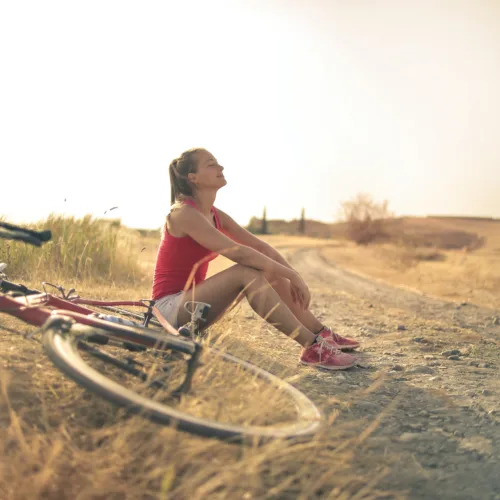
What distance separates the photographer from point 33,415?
2.43m

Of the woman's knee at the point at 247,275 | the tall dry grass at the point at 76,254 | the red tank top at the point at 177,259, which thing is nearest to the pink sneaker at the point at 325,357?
the woman's knee at the point at 247,275

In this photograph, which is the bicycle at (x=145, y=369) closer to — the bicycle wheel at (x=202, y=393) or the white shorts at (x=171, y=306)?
the bicycle wheel at (x=202, y=393)

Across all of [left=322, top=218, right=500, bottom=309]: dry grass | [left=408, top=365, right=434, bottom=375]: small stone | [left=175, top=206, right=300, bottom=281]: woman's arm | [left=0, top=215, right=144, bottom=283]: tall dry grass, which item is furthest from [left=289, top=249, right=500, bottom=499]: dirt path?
[left=322, top=218, right=500, bottom=309]: dry grass

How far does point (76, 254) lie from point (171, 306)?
4452 mm

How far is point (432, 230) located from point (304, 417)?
42.7 meters

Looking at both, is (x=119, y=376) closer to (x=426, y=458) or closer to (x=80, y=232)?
(x=426, y=458)

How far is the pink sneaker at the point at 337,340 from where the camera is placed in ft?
13.9

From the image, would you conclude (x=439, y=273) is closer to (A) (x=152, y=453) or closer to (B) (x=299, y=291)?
(B) (x=299, y=291)

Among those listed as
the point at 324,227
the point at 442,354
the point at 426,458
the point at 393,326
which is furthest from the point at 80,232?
the point at 324,227

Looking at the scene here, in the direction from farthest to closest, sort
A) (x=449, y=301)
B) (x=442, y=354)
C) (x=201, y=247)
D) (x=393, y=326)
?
1. (x=449, y=301)
2. (x=393, y=326)
3. (x=442, y=354)
4. (x=201, y=247)

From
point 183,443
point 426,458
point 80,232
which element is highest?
point 80,232

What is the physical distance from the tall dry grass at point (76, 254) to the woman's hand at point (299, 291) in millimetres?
3291

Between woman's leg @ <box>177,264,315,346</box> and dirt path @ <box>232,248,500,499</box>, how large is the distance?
49 centimetres

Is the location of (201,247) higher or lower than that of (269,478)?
higher
